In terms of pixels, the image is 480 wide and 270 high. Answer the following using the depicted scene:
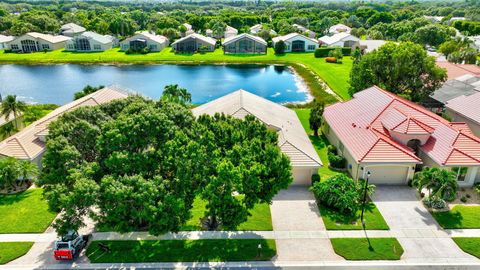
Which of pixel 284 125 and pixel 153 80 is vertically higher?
pixel 284 125

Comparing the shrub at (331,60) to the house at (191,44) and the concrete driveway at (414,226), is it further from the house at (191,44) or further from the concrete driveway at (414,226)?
the concrete driveway at (414,226)

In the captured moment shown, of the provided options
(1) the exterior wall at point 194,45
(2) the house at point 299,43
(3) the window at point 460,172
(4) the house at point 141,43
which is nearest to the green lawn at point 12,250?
(3) the window at point 460,172

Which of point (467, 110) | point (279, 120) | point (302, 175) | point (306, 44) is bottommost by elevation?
point (302, 175)

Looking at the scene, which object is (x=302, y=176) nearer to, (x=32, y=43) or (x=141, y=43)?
(x=141, y=43)

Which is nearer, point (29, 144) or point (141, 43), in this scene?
point (29, 144)

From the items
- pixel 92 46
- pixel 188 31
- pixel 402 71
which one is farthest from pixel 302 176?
pixel 188 31

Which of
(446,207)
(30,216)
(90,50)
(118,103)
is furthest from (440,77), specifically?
(90,50)

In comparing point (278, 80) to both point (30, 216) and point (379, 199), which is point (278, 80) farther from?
point (30, 216)
